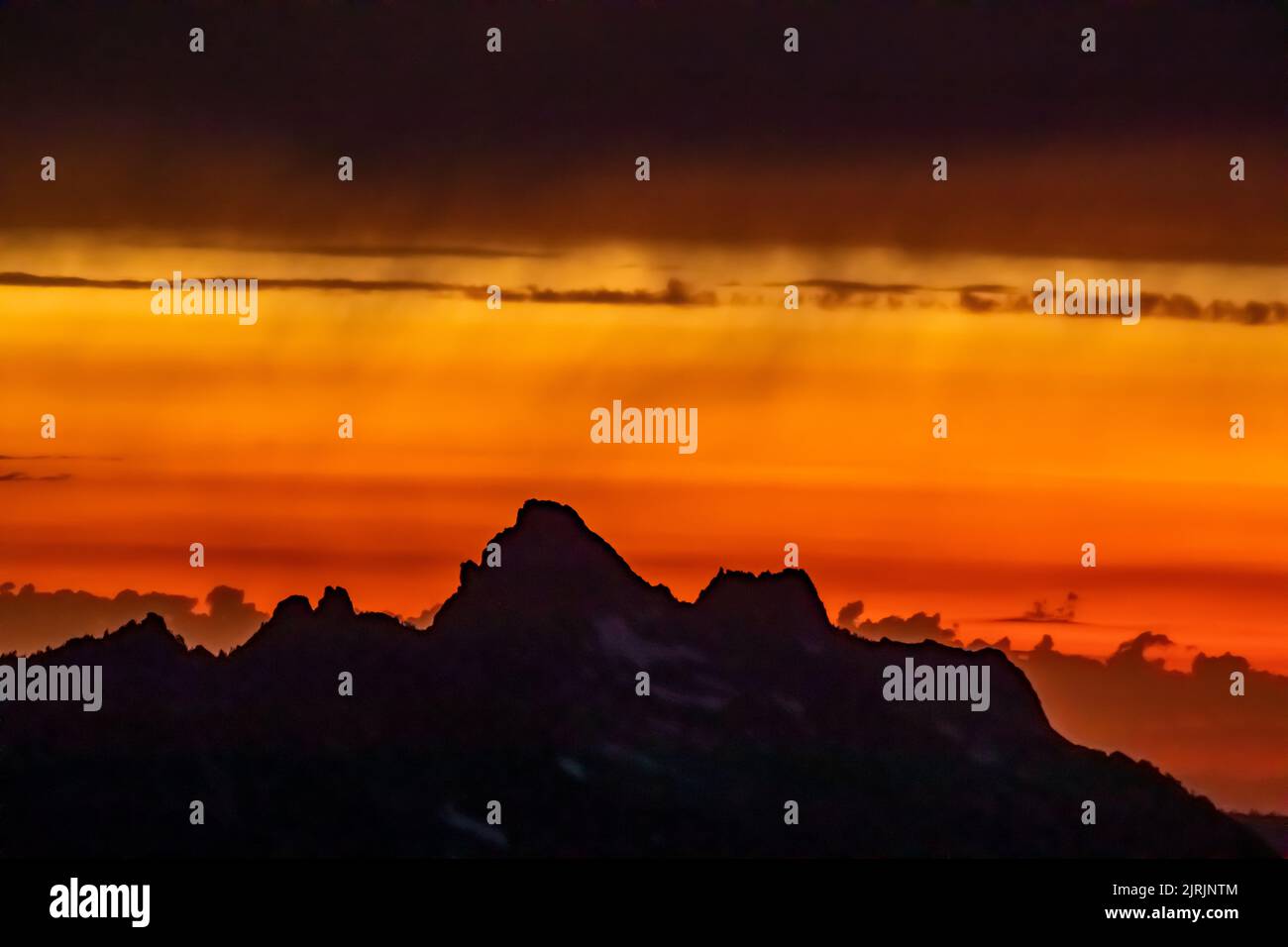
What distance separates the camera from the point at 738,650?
14500mm

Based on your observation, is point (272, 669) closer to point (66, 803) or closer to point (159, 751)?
point (159, 751)

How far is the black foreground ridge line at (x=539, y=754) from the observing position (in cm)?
1358

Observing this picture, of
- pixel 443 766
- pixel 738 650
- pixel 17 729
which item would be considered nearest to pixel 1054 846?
pixel 738 650

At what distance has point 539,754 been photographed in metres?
13.4

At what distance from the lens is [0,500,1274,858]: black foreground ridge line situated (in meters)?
13.6

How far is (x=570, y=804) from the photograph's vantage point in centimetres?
1382

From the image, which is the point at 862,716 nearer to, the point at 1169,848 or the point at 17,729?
the point at 1169,848

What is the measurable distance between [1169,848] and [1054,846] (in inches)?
41.2

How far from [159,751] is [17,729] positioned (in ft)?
3.97

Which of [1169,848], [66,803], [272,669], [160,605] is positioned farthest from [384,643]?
[1169,848]
